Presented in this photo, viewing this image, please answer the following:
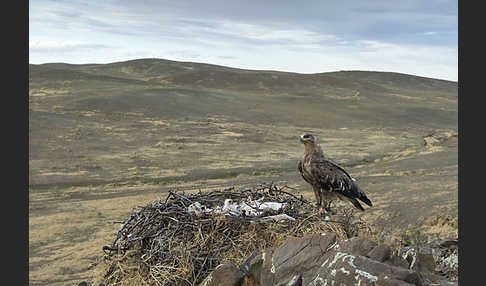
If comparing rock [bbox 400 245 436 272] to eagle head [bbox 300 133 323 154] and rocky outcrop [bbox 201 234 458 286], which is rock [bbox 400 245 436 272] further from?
eagle head [bbox 300 133 323 154]

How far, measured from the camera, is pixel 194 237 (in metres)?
5.00

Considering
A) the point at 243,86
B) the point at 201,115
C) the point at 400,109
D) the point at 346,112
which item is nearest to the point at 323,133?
the point at 201,115

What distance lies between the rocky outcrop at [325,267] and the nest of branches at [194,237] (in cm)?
57

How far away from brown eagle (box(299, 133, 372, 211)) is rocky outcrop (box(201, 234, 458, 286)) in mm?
2016

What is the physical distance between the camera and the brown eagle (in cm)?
645

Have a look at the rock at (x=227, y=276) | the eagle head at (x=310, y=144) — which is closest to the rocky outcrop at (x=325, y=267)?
the rock at (x=227, y=276)

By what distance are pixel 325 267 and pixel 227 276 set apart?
3.07 feet

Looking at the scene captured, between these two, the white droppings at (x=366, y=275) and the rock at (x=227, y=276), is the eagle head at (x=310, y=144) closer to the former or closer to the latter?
the rock at (x=227, y=276)

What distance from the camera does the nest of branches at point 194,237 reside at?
4754mm

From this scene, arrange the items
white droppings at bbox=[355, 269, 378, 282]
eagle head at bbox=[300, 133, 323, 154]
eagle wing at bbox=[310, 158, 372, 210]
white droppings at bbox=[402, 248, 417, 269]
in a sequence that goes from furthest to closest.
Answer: eagle head at bbox=[300, 133, 323, 154] < eagle wing at bbox=[310, 158, 372, 210] < white droppings at bbox=[402, 248, 417, 269] < white droppings at bbox=[355, 269, 378, 282]

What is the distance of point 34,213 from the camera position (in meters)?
18.7

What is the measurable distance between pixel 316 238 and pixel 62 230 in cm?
1409

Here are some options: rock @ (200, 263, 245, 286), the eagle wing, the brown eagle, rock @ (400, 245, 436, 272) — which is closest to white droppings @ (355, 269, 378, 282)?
rock @ (200, 263, 245, 286)

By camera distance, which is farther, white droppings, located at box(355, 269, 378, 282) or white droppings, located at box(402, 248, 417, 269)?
white droppings, located at box(402, 248, 417, 269)
